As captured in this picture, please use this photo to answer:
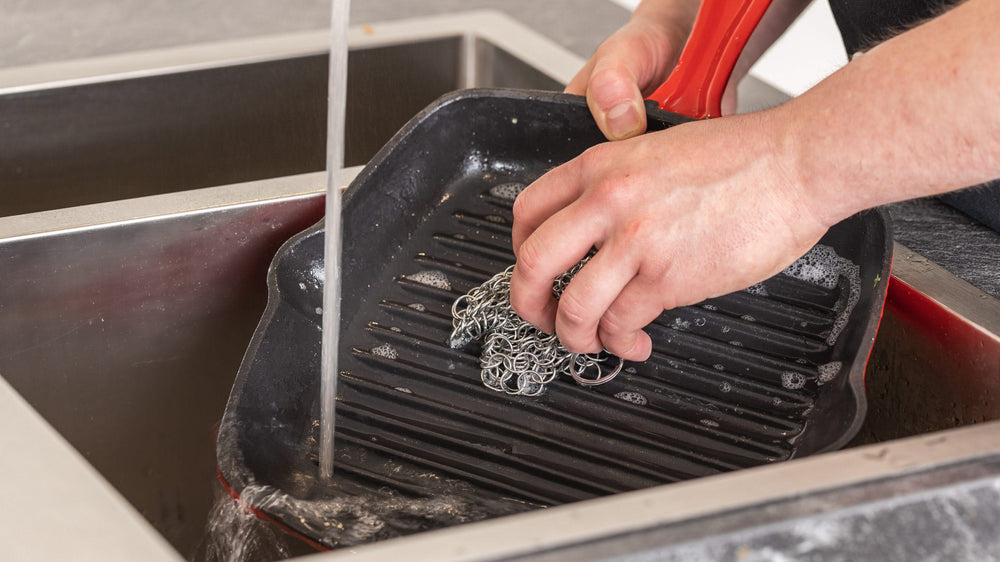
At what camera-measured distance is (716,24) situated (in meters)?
0.98

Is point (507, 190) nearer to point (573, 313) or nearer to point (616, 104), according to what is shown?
point (616, 104)

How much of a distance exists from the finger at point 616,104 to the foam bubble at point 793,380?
263 millimetres

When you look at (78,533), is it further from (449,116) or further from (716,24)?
(716,24)

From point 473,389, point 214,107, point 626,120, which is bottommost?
point 473,389

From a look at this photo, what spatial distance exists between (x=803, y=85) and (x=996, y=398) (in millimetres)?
1585

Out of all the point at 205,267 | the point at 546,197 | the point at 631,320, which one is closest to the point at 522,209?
the point at 546,197

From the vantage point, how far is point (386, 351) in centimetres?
88

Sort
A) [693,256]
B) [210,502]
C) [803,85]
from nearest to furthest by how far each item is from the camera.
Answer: [693,256], [210,502], [803,85]

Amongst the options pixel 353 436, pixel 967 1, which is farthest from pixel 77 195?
pixel 967 1

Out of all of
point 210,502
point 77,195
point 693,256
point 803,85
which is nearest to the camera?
point 693,256

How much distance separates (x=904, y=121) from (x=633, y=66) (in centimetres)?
44

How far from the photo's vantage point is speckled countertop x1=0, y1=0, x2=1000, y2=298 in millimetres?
1424

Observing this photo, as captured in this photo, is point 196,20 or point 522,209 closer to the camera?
point 522,209

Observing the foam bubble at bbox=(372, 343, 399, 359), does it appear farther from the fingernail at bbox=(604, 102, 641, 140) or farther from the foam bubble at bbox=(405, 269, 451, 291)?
the fingernail at bbox=(604, 102, 641, 140)
